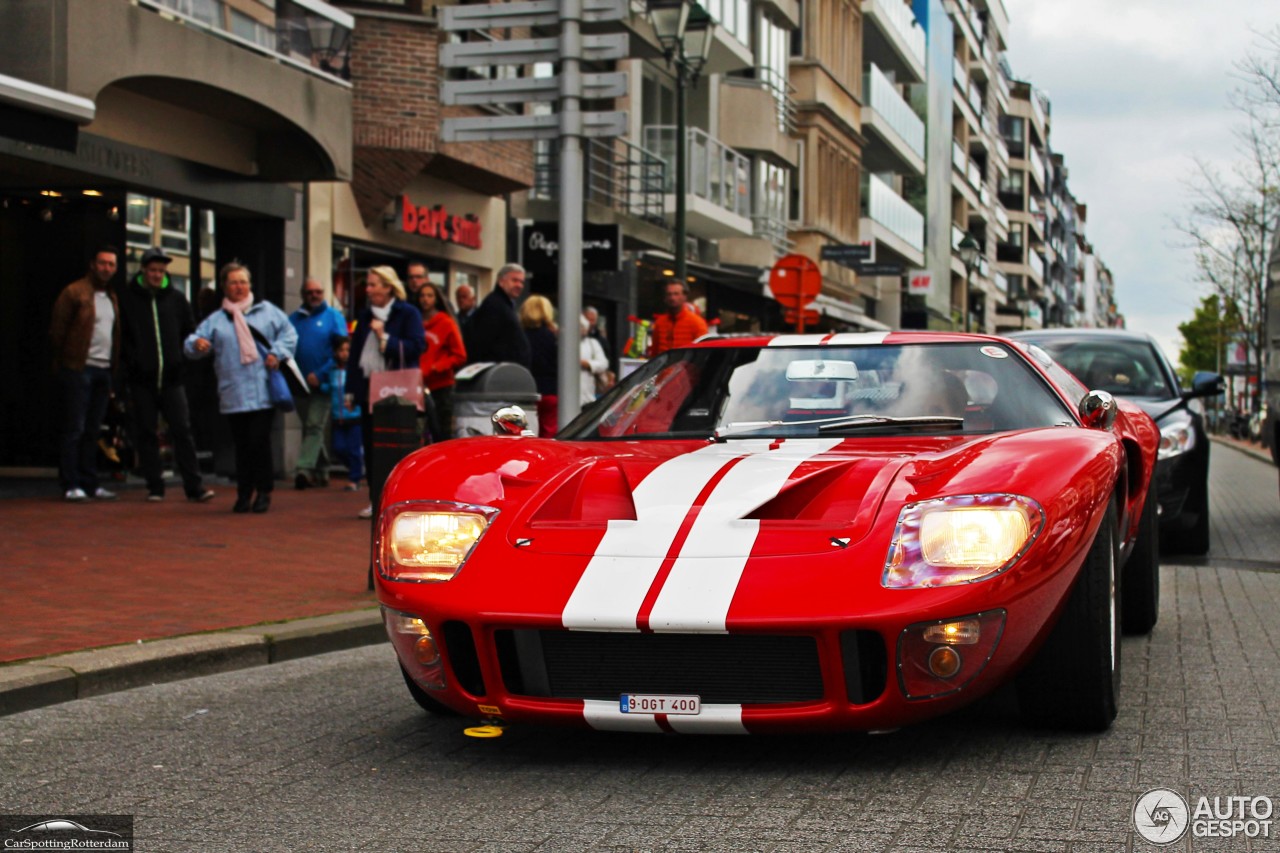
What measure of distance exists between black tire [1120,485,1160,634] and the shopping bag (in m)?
4.15

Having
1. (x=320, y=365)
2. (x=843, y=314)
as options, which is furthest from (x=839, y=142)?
(x=320, y=365)

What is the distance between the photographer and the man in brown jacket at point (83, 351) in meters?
12.8

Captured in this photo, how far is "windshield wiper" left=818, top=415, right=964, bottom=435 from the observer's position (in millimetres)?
5348

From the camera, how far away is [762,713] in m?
4.21

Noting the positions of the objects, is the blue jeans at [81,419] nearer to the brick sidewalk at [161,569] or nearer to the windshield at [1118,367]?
the brick sidewalk at [161,569]

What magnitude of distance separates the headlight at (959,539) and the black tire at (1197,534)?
273 inches

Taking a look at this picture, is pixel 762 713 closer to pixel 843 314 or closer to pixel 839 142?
pixel 843 314

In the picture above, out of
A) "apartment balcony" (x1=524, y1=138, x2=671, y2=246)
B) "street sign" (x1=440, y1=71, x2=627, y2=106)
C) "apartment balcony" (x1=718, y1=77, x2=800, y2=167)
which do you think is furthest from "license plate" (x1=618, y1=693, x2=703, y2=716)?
"apartment balcony" (x1=718, y1=77, x2=800, y2=167)

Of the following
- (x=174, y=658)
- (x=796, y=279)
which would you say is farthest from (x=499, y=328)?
(x=796, y=279)

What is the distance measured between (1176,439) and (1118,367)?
1.02 metres

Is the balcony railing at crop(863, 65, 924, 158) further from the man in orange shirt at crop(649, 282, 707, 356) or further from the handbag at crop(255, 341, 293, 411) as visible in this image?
the handbag at crop(255, 341, 293, 411)

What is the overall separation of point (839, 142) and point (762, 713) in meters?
41.8

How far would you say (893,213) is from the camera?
53.8 metres

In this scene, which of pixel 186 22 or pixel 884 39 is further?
pixel 884 39
